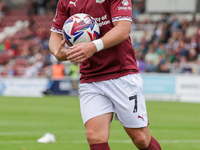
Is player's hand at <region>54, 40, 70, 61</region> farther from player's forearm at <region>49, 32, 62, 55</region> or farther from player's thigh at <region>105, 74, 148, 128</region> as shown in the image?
player's thigh at <region>105, 74, 148, 128</region>

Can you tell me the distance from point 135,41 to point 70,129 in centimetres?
1479

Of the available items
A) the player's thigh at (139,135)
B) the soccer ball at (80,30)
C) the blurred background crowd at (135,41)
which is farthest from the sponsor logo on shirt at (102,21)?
the blurred background crowd at (135,41)

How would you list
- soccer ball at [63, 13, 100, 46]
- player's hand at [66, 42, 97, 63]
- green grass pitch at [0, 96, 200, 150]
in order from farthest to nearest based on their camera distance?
green grass pitch at [0, 96, 200, 150]
soccer ball at [63, 13, 100, 46]
player's hand at [66, 42, 97, 63]

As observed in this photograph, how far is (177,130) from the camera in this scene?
9.47 metres

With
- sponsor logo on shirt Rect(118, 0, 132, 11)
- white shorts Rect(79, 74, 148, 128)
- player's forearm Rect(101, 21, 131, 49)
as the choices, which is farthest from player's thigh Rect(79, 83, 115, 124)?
sponsor logo on shirt Rect(118, 0, 132, 11)

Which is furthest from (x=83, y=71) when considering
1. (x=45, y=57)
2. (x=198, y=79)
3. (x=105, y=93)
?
(x=45, y=57)

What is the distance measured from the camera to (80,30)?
4238 millimetres

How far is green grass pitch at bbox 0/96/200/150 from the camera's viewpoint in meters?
7.28

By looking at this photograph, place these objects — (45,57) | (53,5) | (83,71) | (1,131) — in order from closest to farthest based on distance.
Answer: (83,71) → (1,131) → (45,57) → (53,5)

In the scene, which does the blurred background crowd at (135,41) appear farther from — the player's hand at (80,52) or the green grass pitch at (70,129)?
the player's hand at (80,52)

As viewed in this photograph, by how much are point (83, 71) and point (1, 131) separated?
194 inches

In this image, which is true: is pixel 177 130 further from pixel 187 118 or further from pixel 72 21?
pixel 72 21

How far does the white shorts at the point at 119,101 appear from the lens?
443 centimetres

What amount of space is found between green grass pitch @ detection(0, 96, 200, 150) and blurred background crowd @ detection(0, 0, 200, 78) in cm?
673
